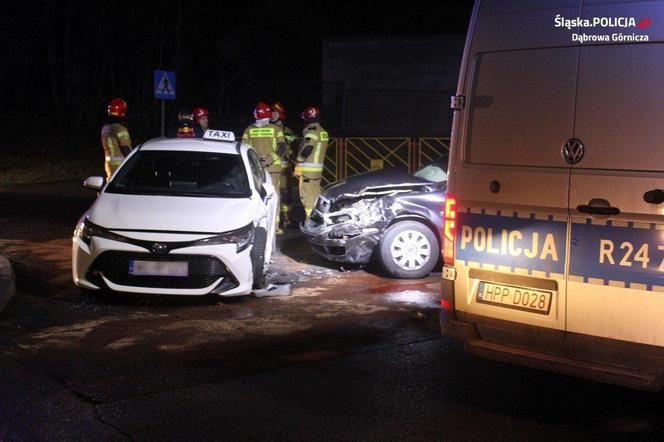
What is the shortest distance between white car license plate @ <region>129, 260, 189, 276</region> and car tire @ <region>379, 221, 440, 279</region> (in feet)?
8.89

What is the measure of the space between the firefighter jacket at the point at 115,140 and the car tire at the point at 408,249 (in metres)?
4.91

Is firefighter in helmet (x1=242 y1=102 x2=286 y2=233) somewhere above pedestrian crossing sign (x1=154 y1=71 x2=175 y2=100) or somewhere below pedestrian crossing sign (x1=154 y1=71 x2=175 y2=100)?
below

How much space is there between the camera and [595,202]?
14.6ft

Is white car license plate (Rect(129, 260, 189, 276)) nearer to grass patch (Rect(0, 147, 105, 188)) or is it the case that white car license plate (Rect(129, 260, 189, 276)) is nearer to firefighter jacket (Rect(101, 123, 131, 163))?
firefighter jacket (Rect(101, 123, 131, 163))

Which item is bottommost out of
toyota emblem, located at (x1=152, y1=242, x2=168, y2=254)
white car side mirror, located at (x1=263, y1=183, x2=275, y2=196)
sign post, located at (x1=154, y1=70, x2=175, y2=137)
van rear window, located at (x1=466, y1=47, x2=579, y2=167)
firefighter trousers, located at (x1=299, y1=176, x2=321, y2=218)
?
toyota emblem, located at (x1=152, y1=242, x2=168, y2=254)

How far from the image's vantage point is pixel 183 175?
8.85 m

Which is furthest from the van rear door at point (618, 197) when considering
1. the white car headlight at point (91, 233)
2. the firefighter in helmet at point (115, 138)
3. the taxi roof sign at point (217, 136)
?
the firefighter in helmet at point (115, 138)

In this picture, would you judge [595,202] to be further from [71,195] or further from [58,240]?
[71,195]

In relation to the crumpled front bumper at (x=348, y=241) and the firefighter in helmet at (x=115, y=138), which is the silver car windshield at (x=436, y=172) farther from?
the firefighter in helmet at (x=115, y=138)

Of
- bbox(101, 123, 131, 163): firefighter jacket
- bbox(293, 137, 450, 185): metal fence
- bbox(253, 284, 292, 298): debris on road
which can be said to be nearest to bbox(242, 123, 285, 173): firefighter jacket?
bbox(101, 123, 131, 163): firefighter jacket

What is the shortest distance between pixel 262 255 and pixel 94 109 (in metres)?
26.2

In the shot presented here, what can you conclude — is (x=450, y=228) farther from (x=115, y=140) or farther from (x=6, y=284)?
(x=115, y=140)

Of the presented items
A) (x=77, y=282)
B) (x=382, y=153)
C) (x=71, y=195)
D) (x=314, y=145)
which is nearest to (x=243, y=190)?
(x=77, y=282)

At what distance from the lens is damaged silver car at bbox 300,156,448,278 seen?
9250 mm
